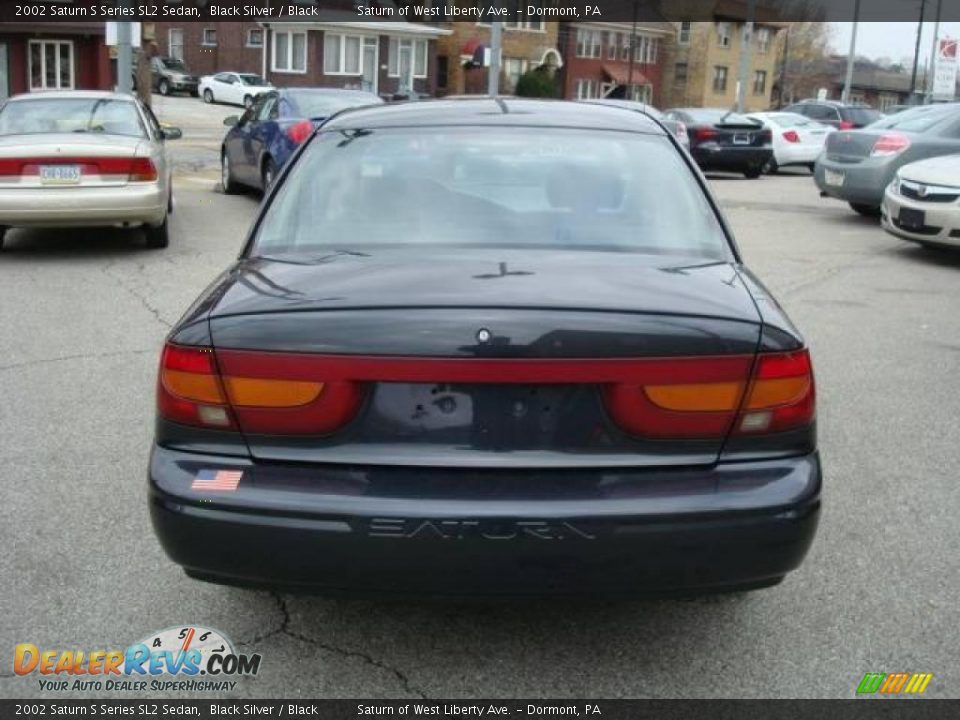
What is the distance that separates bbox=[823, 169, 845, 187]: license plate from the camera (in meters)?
13.7

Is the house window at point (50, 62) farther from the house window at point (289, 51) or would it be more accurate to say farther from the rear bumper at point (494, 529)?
the rear bumper at point (494, 529)

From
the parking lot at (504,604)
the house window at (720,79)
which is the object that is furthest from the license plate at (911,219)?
the house window at (720,79)

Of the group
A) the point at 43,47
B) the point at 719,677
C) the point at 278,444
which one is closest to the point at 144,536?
the point at 278,444

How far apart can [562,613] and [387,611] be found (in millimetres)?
563

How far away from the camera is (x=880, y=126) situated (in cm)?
1332

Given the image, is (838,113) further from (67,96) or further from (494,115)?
(494,115)

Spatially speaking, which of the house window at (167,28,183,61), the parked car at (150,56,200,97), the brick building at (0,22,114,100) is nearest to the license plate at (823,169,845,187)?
the brick building at (0,22,114,100)

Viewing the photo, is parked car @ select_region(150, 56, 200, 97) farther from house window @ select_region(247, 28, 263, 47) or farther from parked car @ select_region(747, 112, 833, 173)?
parked car @ select_region(747, 112, 833, 173)

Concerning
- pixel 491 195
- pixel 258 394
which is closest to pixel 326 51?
pixel 491 195

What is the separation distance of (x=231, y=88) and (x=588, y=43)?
79.1 feet

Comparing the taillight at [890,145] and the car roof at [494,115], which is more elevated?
the car roof at [494,115]

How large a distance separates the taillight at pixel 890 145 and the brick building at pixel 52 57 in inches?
968

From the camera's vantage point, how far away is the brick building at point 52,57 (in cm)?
3041

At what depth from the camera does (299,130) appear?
1196 centimetres
